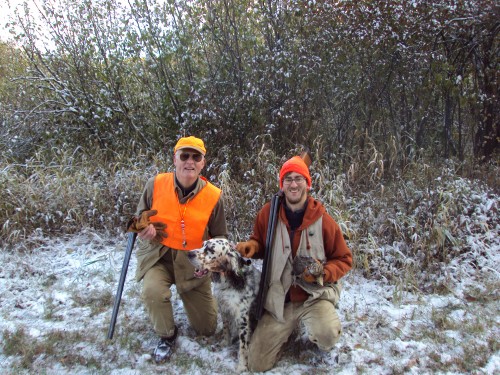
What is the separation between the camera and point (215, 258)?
295 cm

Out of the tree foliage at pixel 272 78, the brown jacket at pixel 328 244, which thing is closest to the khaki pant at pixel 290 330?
the brown jacket at pixel 328 244

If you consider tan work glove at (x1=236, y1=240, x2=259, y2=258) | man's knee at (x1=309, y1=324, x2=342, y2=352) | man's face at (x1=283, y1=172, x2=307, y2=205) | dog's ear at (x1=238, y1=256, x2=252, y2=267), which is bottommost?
man's knee at (x1=309, y1=324, x2=342, y2=352)

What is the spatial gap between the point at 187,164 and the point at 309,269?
125 cm

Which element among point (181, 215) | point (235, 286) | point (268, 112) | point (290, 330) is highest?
point (268, 112)

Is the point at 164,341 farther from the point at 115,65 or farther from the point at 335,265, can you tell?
the point at 115,65

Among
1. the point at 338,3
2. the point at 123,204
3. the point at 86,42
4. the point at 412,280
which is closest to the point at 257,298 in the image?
the point at 412,280

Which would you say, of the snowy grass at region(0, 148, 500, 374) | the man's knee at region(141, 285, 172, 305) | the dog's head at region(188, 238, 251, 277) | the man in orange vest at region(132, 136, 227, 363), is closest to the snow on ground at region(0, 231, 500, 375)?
the snowy grass at region(0, 148, 500, 374)

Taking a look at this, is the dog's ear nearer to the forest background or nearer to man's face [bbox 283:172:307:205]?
man's face [bbox 283:172:307:205]

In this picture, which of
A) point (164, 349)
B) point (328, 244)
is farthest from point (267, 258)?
point (164, 349)

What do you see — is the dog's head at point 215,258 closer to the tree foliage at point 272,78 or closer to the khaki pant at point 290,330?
the khaki pant at point 290,330

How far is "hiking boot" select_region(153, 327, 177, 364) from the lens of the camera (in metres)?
3.04

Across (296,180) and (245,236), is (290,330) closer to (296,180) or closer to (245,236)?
(296,180)

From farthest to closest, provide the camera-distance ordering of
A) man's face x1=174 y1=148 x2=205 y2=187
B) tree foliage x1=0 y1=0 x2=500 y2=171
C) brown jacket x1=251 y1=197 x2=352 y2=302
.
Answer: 1. tree foliage x1=0 y1=0 x2=500 y2=171
2. man's face x1=174 y1=148 x2=205 y2=187
3. brown jacket x1=251 y1=197 x2=352 y2=302

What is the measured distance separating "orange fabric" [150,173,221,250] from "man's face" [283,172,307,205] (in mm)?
658
